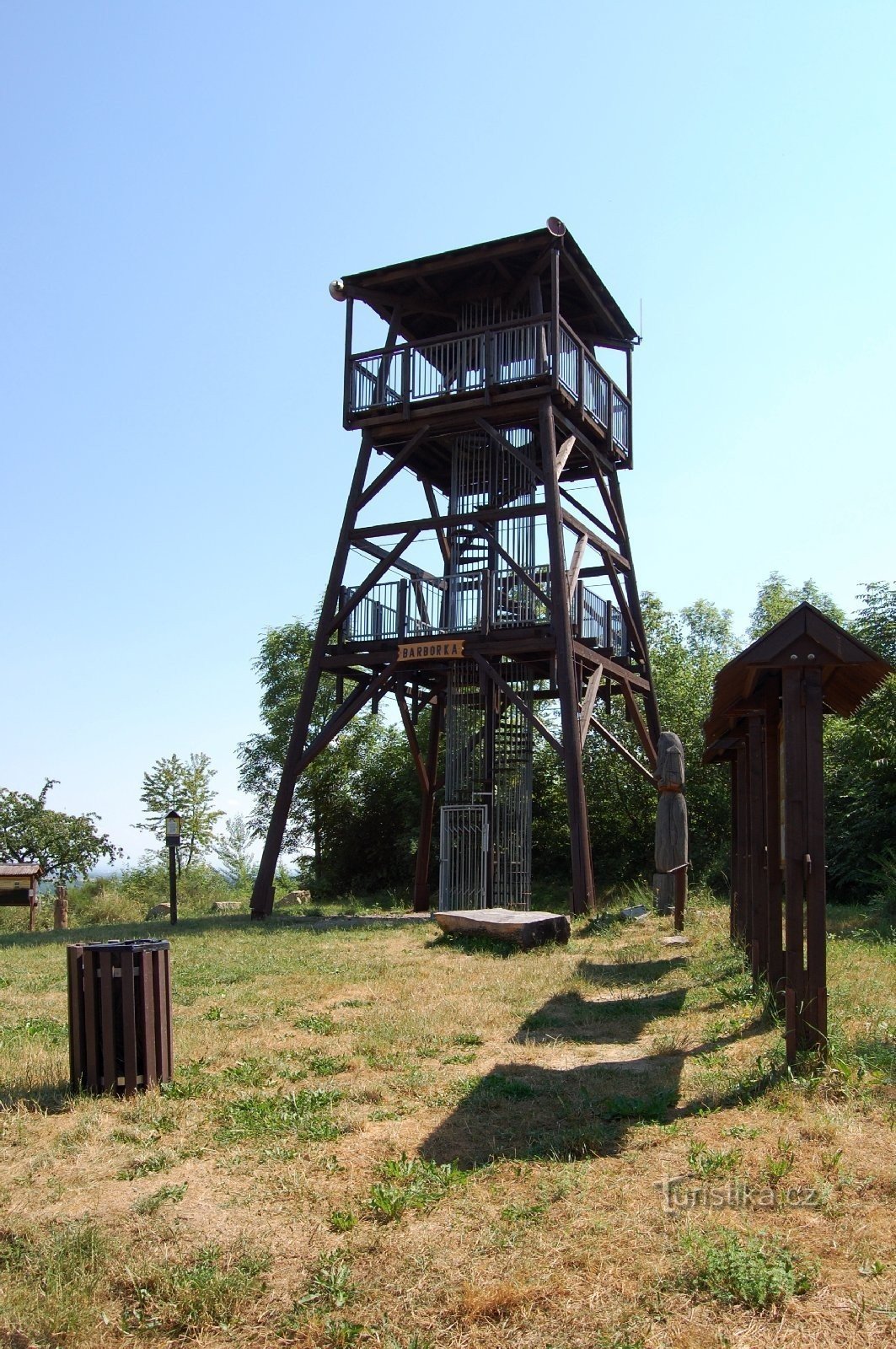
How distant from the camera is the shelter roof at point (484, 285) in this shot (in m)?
18.2

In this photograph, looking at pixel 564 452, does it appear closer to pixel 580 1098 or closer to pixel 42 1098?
pixel 580 1098

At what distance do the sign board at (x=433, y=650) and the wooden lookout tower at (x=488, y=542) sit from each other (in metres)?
0.03

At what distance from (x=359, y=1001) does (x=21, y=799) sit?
113ft

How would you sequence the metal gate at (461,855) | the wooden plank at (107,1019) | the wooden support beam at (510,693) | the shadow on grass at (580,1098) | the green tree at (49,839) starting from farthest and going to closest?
the green tree at (49,839) < the metal gate at (461,855) < the wooden support beam at (510,693) < the wooden plank at (107,1019) < the shadow on grass at (580,1098)

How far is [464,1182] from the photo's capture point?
4.99 meters

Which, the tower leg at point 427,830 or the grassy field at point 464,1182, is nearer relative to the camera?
the grassy field at point 464,1182

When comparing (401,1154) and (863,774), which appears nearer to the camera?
(401,1154)

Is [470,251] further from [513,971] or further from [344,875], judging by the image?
[344,875]

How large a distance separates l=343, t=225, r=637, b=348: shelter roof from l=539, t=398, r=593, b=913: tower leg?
11.5 ft

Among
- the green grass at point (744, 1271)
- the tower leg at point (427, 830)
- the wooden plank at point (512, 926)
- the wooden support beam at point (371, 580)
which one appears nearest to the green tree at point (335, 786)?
the tower leg at point (427, 830)

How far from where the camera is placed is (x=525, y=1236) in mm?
4371

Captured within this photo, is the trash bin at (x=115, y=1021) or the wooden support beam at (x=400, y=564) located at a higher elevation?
the wooden support beam at (x=400, y=564)

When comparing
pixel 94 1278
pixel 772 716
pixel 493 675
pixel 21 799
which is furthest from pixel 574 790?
pixel 21 799

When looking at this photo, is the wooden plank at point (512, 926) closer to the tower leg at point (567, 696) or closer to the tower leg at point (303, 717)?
the tower leg at point (567, 696)
